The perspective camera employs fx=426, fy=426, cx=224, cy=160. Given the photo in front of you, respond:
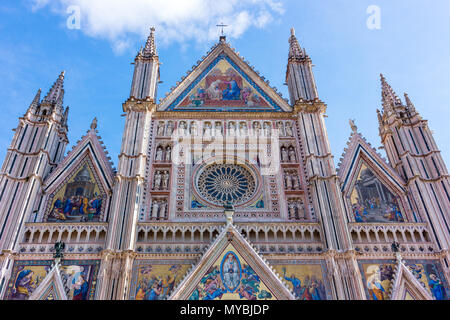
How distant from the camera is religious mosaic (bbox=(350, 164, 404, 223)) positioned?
16.2 metres

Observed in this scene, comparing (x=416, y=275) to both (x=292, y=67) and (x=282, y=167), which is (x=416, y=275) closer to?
(x=282, y=167)

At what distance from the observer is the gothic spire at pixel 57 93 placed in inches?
759

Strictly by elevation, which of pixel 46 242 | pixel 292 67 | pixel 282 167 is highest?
pixel 292 67

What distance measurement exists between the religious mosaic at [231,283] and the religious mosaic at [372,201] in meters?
4.87

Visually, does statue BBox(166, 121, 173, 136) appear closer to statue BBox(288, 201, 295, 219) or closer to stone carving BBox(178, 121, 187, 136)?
stone carving BBox(178, 121, 187, 136)

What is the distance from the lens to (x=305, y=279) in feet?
46.3

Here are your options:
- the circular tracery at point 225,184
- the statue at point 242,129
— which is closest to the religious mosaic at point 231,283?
the circular tracery at point 225,184

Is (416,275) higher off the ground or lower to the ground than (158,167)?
lower

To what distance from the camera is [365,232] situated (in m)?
15.4

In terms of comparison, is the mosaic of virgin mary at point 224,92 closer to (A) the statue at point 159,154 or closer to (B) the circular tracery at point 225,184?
(A) the statue at point 159,154

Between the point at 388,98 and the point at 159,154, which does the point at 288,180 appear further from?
the point at 388,98

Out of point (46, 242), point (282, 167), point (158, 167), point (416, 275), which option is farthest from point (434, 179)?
point (46, 242)

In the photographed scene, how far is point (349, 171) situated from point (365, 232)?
3.02 meters

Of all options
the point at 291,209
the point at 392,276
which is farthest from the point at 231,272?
the point at 392,276
